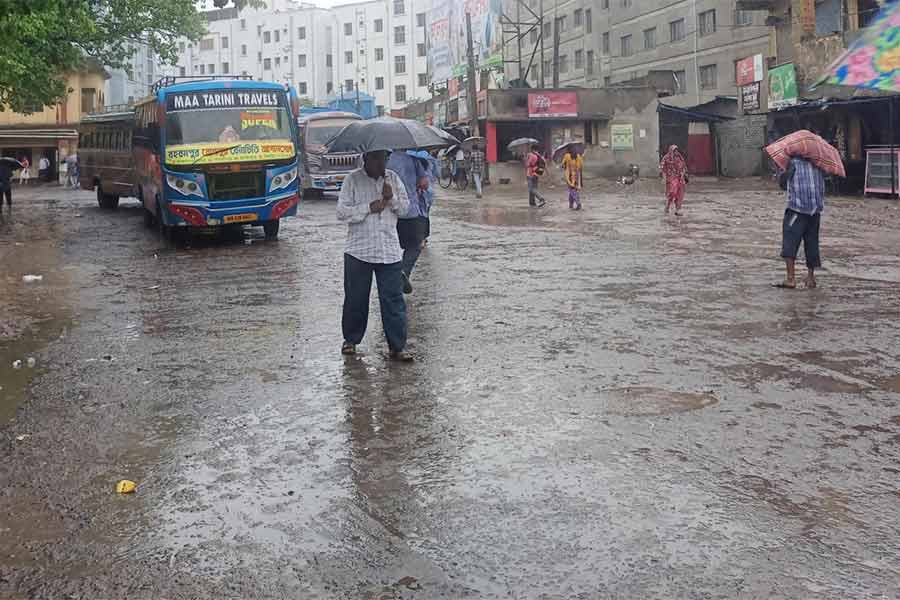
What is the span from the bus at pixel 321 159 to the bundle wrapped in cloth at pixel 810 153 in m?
21.1

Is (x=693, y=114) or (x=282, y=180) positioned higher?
(x=693, y=114)

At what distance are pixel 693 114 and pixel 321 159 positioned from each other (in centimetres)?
1856

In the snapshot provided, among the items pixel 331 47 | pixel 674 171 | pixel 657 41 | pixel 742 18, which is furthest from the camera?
pixel 331 47

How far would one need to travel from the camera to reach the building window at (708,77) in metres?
45.3

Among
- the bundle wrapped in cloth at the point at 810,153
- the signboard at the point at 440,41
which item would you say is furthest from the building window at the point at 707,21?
the bundle wrapped in cloth at the point at 810,153

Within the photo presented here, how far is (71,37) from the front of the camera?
78.9ft

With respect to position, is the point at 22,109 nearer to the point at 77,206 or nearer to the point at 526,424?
the point at 77,206

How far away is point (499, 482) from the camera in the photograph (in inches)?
181

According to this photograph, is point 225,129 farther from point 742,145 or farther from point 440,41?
point 440,41

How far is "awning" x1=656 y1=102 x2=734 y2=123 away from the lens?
41156 millimetres

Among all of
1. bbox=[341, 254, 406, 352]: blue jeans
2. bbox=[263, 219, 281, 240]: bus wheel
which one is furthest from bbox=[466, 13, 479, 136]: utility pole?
bbox=[341, 254, 406, 352]: blue jeans

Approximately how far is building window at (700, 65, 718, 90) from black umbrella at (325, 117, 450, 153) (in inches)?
1592

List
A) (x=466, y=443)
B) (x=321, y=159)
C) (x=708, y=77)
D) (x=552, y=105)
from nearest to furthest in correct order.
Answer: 1. (x=466, y=443)
2. (x=321, y=159)
3. (x=552, y=105)
4. (x=708, y=77)

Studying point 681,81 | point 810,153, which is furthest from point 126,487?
point 681,81
